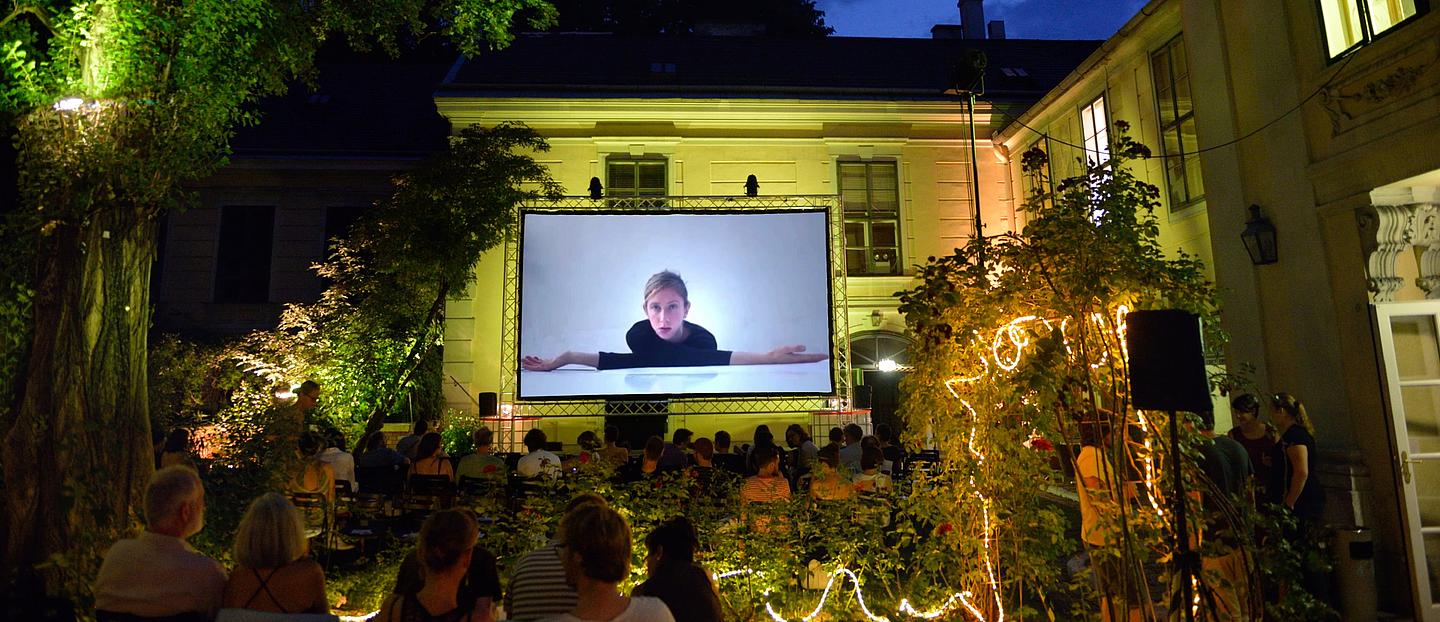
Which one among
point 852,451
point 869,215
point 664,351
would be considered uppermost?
point 869,215

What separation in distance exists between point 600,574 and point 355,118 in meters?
14.3

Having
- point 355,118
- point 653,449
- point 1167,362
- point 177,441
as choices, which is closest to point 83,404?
point 177,441

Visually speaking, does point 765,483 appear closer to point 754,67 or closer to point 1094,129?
point 1094,129

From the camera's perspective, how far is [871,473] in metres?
5.45

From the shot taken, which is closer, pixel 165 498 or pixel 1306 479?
pixel 165 498

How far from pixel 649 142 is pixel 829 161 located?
2.91 metres

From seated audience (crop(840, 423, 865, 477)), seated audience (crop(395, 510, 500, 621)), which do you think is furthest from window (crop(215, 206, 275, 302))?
seated audience (crop(395, 510, 500, 621))

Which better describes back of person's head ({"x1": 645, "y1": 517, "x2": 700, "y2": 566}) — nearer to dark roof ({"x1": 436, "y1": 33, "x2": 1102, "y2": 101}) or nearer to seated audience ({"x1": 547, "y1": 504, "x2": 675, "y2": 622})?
seated audience ({"x1": 547, "y1": 504, "x2": 675, "y2": 622})

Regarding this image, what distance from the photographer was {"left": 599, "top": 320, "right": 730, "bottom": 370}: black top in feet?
34.0

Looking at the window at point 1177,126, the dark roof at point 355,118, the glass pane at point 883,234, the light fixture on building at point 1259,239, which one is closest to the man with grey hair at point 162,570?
the light fixture on building at point 1259,239

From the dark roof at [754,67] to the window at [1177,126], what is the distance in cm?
359

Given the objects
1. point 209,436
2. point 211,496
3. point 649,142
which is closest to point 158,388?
point 209,436

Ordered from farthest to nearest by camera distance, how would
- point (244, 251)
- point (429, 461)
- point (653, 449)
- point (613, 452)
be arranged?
point (244, 251)
point (613, 452)
point (653, 449)
point (429, 461)

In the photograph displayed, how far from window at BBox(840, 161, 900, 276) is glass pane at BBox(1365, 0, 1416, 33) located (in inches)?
293
